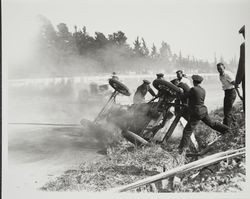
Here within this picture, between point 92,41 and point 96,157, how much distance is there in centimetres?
128

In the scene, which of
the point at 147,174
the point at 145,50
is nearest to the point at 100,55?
the point at 145,50

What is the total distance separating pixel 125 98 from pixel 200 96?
2.71 feet

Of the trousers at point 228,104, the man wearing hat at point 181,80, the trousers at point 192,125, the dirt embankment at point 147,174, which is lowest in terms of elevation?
the dirt embankment at point 147,174

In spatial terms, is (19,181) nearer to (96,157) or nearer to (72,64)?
(96,157)

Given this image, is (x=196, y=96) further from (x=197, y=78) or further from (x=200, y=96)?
(x=197, y=78)

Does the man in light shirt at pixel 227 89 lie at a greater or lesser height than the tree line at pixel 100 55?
lesser

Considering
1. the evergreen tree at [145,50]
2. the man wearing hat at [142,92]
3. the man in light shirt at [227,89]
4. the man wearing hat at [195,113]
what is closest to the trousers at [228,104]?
the man in light shirt at [227,89]

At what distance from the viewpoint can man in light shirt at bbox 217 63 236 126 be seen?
3.88 meters

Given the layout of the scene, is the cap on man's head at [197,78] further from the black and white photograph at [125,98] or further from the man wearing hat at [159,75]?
the man wearing hat at [159,75]

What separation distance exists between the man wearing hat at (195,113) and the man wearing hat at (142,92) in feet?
1.27

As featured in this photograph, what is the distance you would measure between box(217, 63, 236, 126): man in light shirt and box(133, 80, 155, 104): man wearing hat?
798mm

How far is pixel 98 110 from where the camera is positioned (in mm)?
3943

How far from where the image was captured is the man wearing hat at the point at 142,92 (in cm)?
387

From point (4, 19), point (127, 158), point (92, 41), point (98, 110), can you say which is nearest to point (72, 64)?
point (92, 41)
